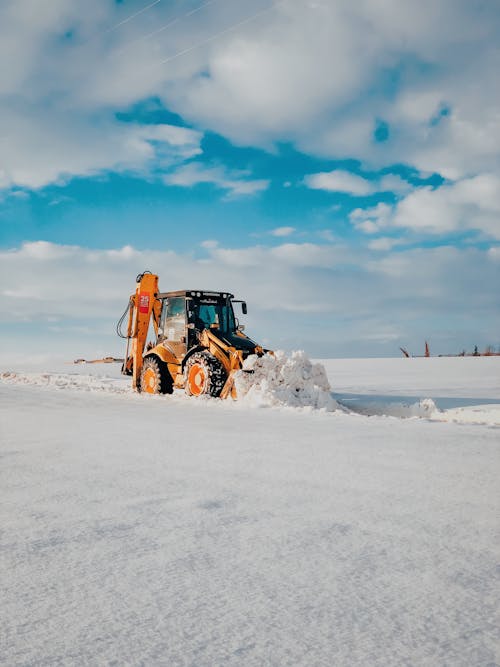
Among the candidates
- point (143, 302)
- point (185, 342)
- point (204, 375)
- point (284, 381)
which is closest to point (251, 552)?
point (284, 381)

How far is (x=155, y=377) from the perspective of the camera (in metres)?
12.0

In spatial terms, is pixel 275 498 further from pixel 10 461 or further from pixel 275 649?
pixel 10 461

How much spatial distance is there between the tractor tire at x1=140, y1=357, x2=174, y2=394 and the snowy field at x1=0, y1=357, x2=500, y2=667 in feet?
23.0

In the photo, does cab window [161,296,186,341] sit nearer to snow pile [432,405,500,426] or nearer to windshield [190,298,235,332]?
windshield [190,298,235,332]

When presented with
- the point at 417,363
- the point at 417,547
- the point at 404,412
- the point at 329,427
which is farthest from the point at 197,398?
the point at 417,363

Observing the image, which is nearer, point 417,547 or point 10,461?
point 417,547

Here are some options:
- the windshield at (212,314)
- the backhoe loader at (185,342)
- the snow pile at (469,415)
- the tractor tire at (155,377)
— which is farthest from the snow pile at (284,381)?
the tractor tire at (155,377)

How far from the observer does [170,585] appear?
67.7 inches

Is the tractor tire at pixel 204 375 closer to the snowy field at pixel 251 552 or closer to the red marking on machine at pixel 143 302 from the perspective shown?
the red marking on machine at pixel 143 302

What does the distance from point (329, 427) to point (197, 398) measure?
184 inches

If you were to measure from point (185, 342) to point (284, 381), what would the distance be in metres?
2.79

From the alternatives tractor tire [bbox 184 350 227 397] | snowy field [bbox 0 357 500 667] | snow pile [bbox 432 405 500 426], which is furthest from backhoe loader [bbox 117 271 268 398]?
snowy field [bbox 0 357 500 667]

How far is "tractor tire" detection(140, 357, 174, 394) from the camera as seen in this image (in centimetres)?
1181

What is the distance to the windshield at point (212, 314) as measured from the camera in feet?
38.0
